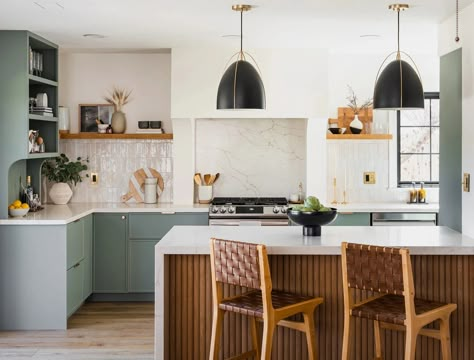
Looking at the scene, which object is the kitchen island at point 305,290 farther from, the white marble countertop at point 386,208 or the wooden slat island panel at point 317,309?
the white marble countertop at point 386,208

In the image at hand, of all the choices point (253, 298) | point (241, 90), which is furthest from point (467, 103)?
point (253, 298)

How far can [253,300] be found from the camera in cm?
399

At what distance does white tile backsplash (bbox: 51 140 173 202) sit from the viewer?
282 inches

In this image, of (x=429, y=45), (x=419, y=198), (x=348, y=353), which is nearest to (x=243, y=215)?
(x=419, y=198)

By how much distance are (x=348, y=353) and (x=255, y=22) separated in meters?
2.68

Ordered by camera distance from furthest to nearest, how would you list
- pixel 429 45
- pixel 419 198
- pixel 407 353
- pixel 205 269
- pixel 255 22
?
pixel 419 198
pixel 429 45
pixel 255 22
pixel 205 269
pixel 407 353

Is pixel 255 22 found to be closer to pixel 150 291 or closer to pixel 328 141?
pixel 328 141

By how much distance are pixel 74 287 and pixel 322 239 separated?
8.14ft

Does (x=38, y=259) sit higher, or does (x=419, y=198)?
(x=419, y=198)

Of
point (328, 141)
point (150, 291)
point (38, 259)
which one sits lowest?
point (150, 291)

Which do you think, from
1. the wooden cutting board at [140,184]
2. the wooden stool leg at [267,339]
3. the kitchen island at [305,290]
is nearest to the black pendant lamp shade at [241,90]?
the kitchen island at [305,290]

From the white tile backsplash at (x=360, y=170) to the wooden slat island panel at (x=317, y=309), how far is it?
2.83 m

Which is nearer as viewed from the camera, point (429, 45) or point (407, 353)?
point (407, 353)

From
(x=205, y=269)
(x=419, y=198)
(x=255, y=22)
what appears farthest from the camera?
(x=419, y=198)
